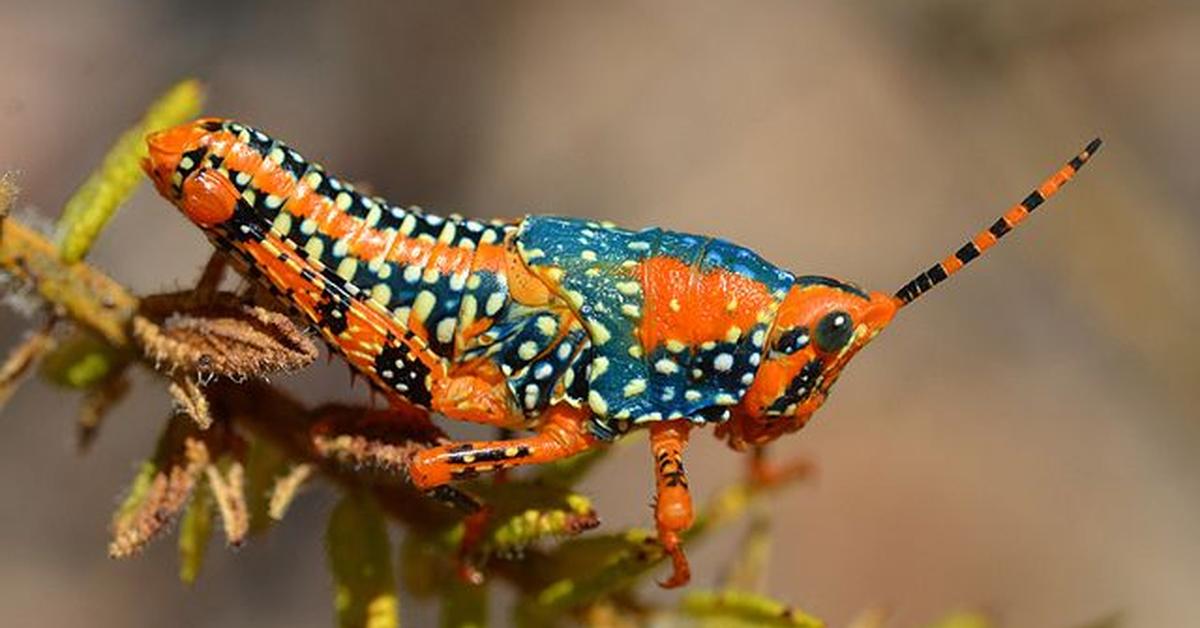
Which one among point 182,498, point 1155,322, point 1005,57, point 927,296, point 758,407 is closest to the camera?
point 182,498

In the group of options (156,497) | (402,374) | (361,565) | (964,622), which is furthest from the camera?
(964,622)

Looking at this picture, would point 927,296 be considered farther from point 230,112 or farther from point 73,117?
point 73,117

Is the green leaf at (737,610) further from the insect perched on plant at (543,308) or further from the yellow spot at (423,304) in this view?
the yellow spot at (423,304)

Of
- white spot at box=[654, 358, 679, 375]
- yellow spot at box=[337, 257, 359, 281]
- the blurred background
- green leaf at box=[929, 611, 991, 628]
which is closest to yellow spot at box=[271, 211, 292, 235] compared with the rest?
yellow spot at box=[337, 257, 359, 281]

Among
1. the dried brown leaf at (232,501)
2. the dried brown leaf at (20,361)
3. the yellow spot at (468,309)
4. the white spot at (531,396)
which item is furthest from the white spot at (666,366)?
the dried brown leaf at (20,361)

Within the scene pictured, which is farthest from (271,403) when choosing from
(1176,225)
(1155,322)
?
(1176,225)

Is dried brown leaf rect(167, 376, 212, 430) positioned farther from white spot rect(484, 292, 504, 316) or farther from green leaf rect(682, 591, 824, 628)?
green leaf rect(682, 591, 824, 628)

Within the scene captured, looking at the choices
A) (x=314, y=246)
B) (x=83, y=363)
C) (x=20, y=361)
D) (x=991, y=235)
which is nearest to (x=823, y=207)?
(x=991, y=235)

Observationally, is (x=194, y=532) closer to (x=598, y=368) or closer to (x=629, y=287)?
(x=598, y=368)
